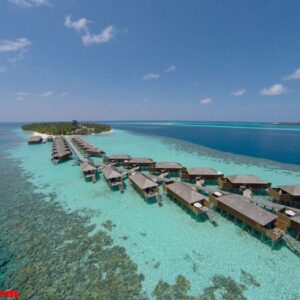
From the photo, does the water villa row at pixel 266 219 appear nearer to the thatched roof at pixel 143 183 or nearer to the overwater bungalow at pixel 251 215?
the overwater bungalow at pixel 251 215

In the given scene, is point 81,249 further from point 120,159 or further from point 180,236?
point 120,159

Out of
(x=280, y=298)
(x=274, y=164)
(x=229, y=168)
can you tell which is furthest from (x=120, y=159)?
(x=274, y=164)

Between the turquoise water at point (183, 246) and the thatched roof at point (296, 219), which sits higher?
the thatched roof at point (296, 219)

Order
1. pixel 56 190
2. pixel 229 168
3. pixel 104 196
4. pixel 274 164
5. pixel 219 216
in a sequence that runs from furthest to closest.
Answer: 1. pixel 274 164
2. pixel 229 168
3. pixel 56 190
4. pixel 104 196
5. pixel 219 216

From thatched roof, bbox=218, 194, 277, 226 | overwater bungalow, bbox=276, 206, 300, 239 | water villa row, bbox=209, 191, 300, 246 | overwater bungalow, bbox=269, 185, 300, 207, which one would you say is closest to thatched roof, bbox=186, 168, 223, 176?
overwater bungalow, bbox=269, 185, 300, 207

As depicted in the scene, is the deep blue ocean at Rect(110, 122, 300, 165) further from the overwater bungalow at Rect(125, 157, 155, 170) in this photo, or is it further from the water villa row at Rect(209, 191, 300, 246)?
the water villa row at Rect(209, 191, 300, 246)

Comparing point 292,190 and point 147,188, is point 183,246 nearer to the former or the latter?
point 147,188

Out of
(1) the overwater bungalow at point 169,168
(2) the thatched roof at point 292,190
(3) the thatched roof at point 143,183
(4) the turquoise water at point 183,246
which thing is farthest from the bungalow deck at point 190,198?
(2) the thatched roof at point 292,190
